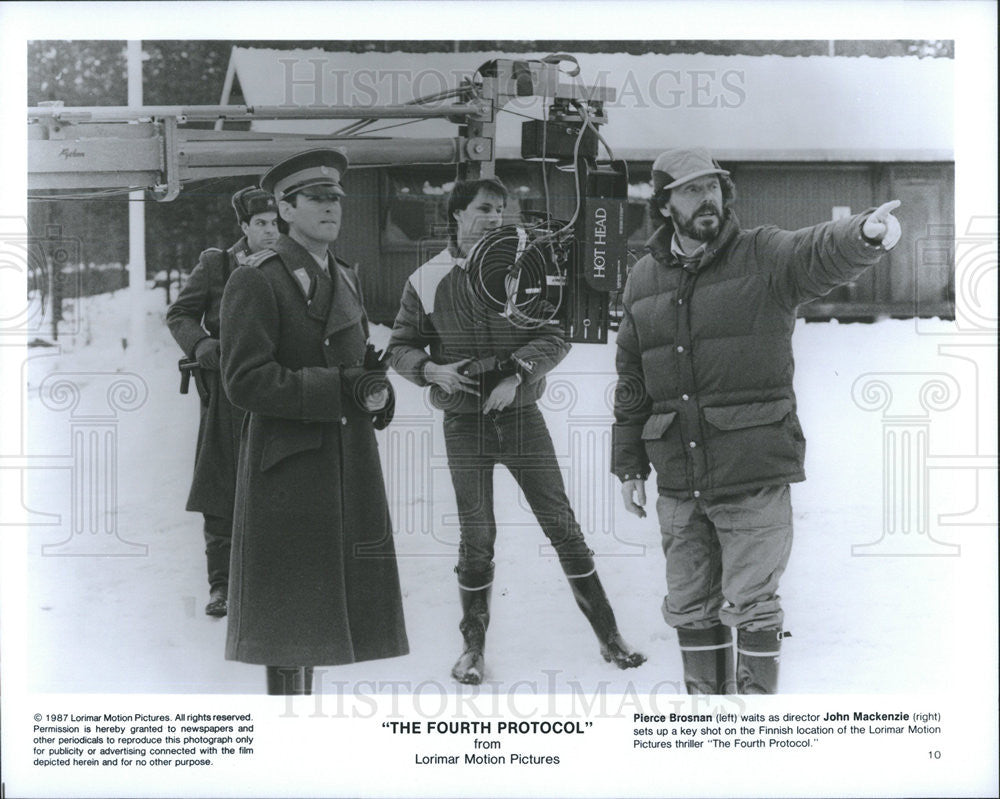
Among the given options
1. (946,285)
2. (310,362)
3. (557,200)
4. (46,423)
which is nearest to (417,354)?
(310,362)

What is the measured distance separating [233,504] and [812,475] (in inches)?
73.2

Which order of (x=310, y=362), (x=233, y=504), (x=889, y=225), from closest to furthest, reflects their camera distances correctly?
1. (x=889, y=225)
2. (x=310, y=362)
3. (x=233, y=504)

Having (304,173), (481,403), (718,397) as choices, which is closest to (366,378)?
(481,403)

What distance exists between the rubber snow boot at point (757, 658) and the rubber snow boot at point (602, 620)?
Result: 38 centimetres

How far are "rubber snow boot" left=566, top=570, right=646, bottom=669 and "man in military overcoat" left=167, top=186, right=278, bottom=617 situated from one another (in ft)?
3.80

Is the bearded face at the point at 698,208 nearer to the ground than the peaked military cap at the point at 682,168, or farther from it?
nearer to the ground

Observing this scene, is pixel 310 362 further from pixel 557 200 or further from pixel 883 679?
pixel 883 679

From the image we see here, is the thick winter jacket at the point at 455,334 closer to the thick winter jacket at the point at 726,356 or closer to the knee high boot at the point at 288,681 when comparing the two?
the thick winter jacket at the point at 726,356

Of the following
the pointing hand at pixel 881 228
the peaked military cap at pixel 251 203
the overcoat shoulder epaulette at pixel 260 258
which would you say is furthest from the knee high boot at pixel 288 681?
the pointing hand at pixel 881 228

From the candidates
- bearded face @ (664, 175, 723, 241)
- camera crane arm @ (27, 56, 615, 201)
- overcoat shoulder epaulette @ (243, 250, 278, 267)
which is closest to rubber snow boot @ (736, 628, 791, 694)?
bearded face @ (664, 175, 723, 241)

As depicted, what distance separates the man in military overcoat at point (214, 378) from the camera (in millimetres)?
4328

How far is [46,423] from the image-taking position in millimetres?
4422

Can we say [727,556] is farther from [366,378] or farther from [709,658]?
[366,378]

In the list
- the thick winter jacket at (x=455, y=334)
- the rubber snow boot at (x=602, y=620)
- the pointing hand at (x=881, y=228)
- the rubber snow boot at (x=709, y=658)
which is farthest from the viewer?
the rubber snow boot at (x=602, y=620)
